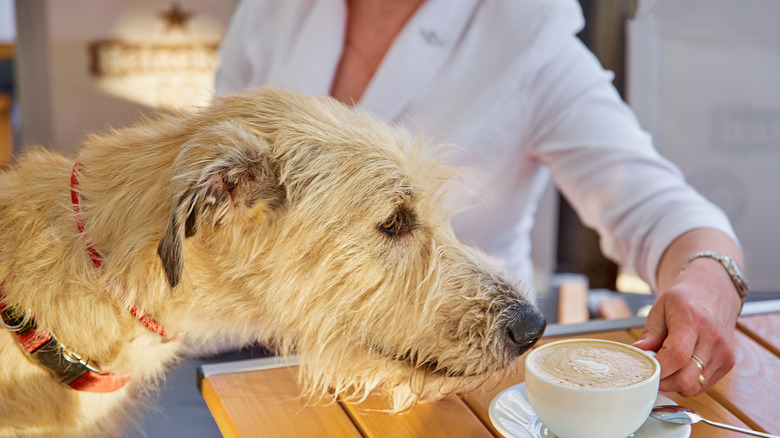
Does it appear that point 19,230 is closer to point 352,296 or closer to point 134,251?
point 134,251

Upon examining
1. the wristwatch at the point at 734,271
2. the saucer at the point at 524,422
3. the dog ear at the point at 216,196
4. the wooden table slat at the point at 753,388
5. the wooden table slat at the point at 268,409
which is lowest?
the wooden table slat at the point at 268,409

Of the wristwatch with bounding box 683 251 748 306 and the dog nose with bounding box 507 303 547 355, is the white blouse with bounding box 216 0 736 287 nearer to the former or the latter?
the wristwatch with bounding box 683 251 748 306

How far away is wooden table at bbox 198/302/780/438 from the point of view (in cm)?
100

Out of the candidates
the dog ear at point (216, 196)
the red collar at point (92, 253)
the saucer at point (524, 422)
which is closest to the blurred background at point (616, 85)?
the red collar at point (92, 253)

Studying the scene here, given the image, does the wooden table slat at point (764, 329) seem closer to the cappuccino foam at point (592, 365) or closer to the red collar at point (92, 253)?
the cappuccino foam at point (592, 365)

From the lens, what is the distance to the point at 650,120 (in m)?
2.58

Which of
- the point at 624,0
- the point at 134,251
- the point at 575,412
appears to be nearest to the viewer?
the point at 575,412

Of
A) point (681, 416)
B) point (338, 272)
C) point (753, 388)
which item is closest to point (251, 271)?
point (338, 272)

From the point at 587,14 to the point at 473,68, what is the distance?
160 centimetres

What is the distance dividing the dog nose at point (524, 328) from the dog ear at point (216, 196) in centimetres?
43

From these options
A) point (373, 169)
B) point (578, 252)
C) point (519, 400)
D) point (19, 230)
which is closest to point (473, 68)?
point (373, 169)

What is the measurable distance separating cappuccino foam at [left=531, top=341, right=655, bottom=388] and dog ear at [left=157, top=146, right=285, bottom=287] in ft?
1.60

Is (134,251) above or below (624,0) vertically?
below

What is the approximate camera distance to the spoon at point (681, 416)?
3.13ft
